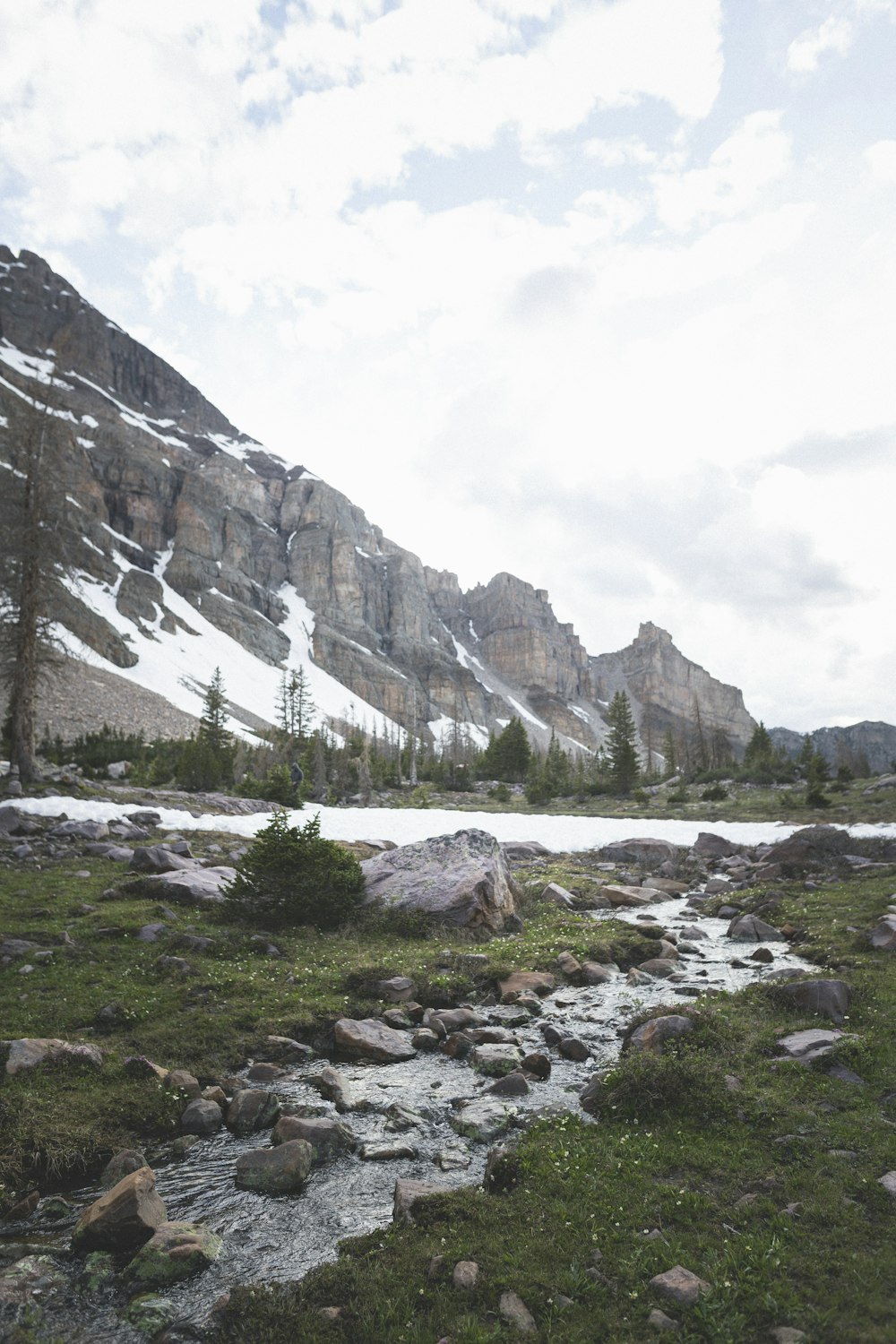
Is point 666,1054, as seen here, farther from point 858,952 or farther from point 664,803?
point 664,803

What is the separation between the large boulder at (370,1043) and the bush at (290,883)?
6.48 meters

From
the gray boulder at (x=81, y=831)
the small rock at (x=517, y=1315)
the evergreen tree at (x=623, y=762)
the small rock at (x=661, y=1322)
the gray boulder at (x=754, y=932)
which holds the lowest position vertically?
the small rock at (x=517, y=1315)

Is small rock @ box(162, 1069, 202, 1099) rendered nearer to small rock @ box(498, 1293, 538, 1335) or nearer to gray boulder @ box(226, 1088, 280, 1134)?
gray boulder @ box(226, 1088, 280, 1134)

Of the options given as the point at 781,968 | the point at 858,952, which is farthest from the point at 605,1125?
the point at 858,952

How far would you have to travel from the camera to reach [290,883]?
17234mm

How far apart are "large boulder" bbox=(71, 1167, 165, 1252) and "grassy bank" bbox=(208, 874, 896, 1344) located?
1.40 metres

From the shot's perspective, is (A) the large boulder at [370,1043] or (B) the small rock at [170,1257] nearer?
(B) the small rock at [170,1257]

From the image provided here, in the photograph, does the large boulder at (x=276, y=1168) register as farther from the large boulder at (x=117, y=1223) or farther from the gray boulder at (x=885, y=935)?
the gray boulder at (x=885, y=935)

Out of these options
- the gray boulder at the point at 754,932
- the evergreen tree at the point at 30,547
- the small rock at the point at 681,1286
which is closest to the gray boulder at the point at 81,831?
the evergreen tree at the point at 30,547

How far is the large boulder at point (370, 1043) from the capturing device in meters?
10.4

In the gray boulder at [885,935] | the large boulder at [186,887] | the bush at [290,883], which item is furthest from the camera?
the large boulder at [186,887]

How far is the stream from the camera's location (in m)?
5.46

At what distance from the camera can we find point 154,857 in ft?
67.7

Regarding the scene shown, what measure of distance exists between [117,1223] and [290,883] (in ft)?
37.0
